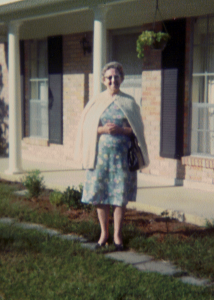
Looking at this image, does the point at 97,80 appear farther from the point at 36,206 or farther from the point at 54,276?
the point at 54,276

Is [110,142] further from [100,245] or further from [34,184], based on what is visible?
[34,184]

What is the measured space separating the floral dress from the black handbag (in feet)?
0.15

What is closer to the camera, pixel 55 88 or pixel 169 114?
pixel 169 114

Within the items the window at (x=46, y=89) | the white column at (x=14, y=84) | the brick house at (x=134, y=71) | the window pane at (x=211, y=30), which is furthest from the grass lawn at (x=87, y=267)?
the window at (x=46, y=89)

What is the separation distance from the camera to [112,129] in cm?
446

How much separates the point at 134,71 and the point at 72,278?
5.92 meters

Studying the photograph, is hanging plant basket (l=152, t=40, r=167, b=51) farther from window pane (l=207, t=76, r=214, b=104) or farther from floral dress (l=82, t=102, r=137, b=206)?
floral dress (l=82, t=102, r=137, b=206)

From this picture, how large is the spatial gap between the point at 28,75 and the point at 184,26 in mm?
4782

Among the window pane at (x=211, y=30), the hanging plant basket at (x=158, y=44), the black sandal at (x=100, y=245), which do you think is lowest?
the black sandal at (x=100, y=245)

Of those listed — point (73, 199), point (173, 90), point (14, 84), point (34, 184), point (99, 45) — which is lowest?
point (73, 199)

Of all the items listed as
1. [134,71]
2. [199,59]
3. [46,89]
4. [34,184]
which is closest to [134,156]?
[34,184]

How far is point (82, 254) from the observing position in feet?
14.8

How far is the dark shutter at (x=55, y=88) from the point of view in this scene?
1030cm

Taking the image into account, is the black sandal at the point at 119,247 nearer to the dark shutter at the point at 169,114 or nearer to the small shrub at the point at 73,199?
the small shrub at the point at 73,199
